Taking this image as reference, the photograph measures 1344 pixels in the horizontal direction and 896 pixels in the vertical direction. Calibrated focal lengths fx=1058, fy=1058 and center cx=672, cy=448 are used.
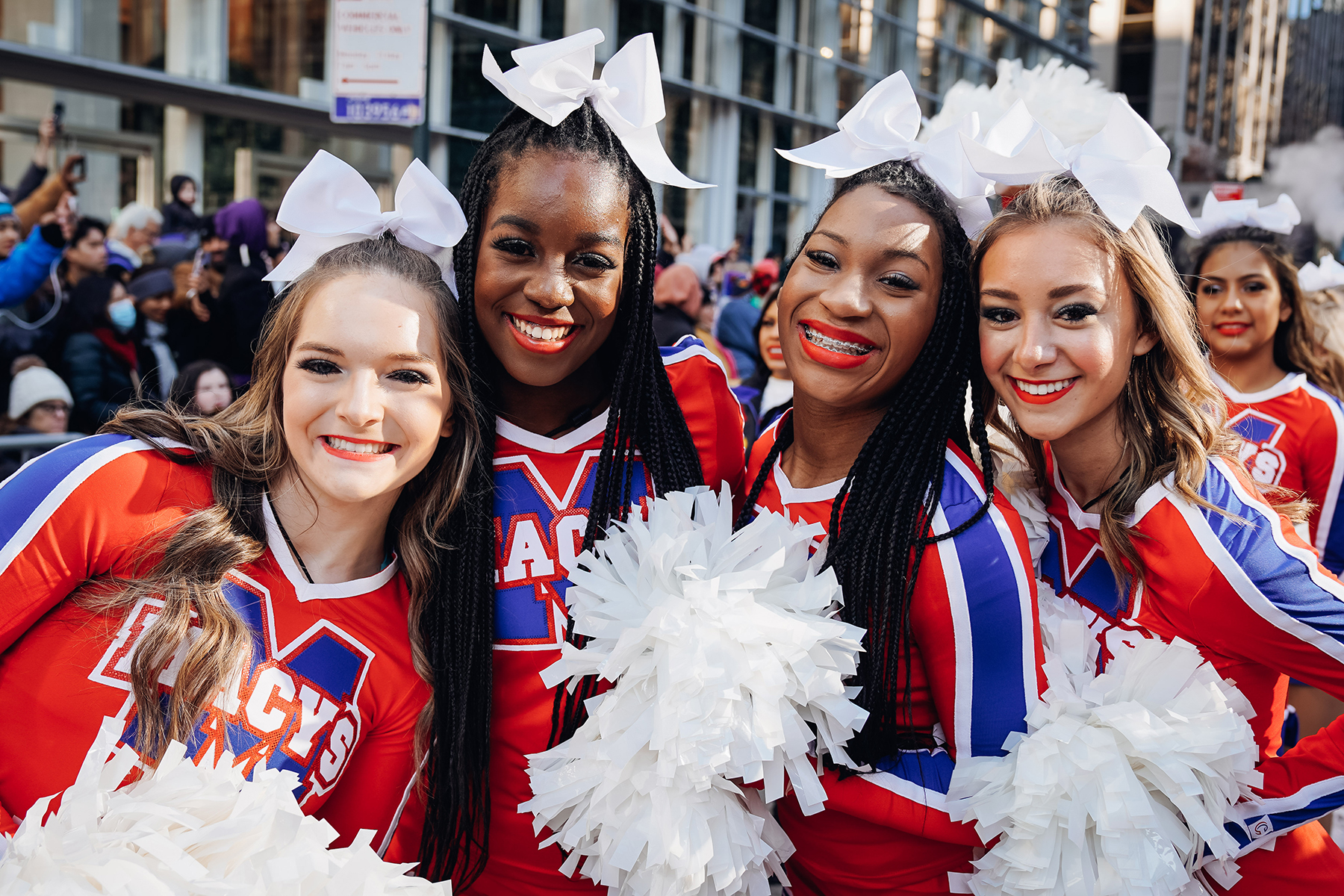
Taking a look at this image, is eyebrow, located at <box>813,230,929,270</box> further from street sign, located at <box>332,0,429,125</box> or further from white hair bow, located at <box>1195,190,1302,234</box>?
white hair bow, located at <box>1195,190,1302,234</box>

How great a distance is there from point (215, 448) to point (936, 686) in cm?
135

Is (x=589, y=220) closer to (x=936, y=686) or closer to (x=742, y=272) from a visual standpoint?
(x=936, y=686)

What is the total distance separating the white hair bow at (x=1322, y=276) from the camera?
4.72 m

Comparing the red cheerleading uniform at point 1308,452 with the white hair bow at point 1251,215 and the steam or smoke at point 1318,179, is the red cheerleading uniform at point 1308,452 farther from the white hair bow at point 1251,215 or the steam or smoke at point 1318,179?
the steam or smoke at point 1318,179

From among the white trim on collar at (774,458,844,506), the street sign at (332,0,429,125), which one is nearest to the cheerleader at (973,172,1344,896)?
the white trim on collar at (774,458,844,506)

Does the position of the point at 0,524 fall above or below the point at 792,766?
above

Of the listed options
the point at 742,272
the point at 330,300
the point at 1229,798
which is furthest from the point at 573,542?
the point at 742,272

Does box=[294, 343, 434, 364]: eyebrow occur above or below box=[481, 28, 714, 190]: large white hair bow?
below

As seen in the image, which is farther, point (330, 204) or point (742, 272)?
point (742, 272)

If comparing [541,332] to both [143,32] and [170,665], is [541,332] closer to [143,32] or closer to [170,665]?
[170,665]

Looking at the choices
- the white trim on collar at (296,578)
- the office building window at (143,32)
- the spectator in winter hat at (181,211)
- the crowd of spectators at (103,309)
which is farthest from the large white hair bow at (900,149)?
the office building window at (143,32)

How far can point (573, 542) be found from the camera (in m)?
2.08

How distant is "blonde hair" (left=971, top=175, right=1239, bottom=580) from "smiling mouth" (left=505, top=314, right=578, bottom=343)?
32.7 inches

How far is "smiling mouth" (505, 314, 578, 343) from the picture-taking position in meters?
2.08
